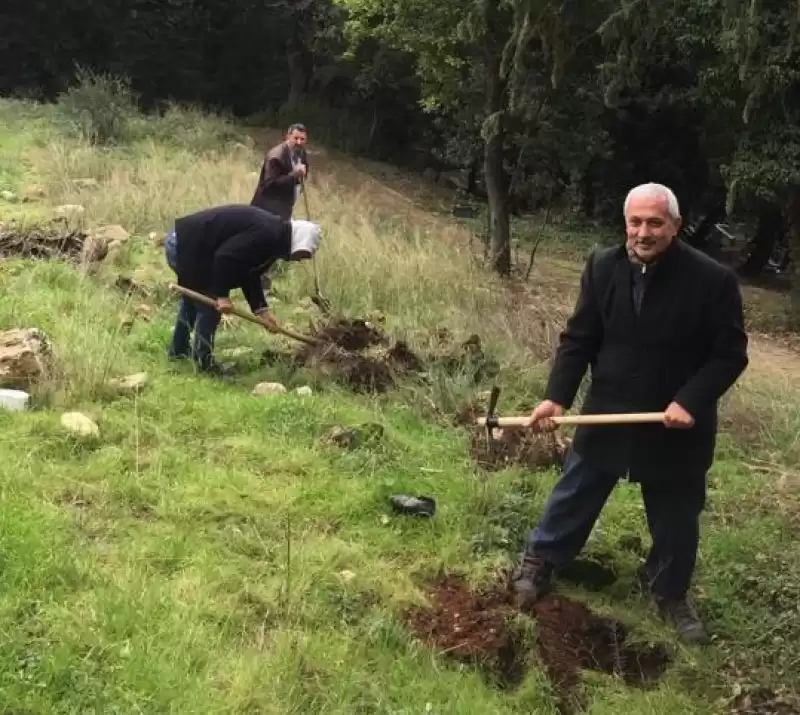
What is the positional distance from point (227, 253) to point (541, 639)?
118 inches

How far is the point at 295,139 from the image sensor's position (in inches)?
337

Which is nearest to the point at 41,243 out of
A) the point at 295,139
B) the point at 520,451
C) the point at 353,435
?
the point at 295,139

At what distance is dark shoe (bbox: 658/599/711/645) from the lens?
3.90 meters

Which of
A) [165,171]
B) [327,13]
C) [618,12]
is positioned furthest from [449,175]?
[618,12]

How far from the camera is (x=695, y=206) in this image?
829 inches

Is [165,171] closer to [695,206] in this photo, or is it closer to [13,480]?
[13,480]

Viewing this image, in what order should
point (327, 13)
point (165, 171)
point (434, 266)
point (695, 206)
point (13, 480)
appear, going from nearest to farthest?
point (13, 480)
point (434, 266)
point (165, 171)
point (695, 206)
point (327, 13)

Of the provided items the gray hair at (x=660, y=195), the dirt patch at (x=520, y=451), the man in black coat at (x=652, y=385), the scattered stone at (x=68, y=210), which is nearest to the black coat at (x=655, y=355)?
the man in black coat at (x=652, y=385)

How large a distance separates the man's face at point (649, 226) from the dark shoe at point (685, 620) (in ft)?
4.58

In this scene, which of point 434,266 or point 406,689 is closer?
point 406,689

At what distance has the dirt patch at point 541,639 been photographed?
3.63m

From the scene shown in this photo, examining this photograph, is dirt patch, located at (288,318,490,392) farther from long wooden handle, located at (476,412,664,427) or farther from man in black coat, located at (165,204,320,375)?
long wooden handle, located at (476,412,664,427)

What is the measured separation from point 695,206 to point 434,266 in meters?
13.6

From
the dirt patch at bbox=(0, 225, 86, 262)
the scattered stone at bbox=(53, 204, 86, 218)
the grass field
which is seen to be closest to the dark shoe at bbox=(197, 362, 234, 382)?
the grass field
